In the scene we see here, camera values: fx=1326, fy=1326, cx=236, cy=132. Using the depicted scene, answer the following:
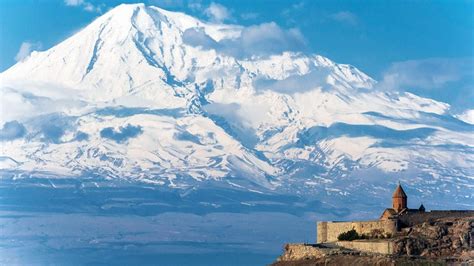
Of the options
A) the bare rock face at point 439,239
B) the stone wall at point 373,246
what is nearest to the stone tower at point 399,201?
the bare rock face at point 439,239

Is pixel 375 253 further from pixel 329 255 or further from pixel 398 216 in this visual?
pixel 398 216

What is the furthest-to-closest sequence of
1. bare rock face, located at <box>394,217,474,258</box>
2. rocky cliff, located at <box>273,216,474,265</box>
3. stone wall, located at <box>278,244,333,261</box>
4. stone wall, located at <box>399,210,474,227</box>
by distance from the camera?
stone wall, located at <box>399,210,474,227</box>
stone wall, located at <box>278,244,333,261</box>
bare rock face, located at <box>394,217,474,258</box>
rocky cliff, located at <box>273,216,474,265</box>

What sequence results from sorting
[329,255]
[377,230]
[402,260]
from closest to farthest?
1. [402,260]
2. [329,255]
3. [377,230]

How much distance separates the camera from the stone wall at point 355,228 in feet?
319

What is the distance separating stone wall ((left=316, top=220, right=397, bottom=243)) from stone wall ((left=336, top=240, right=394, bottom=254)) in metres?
2.90

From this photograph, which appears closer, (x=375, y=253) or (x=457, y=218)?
(x=375, y=253)

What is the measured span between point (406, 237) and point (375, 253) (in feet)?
12.8

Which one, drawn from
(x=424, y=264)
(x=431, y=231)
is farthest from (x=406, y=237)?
(x=424, y=264)

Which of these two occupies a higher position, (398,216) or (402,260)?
(398,216)

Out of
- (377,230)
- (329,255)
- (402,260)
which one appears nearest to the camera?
(402,260)

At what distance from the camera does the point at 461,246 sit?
3632 inches

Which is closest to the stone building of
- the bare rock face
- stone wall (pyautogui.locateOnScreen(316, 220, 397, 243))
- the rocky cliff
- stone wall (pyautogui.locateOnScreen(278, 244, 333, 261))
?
stone wall (pyautogui.locateOnScreen(316, 220, 397, 243))

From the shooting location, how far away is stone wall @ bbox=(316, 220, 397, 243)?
9731 centimetres

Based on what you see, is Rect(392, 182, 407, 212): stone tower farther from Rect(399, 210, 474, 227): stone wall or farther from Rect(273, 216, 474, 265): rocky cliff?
Rect(273, 216, 474, 265): rocky cliff
